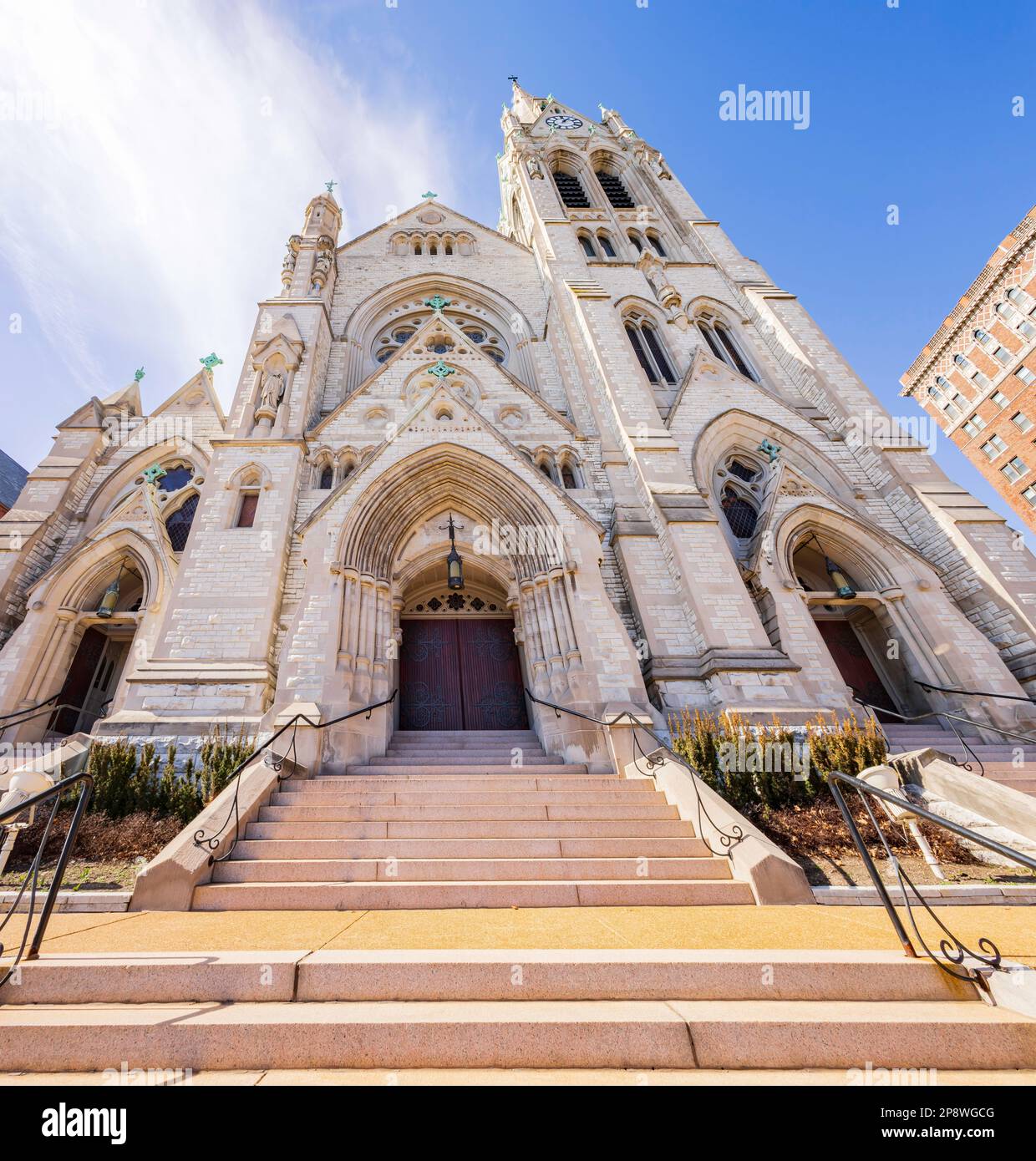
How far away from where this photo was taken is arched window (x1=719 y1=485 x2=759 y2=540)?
12430mm

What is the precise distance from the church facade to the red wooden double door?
53 mm

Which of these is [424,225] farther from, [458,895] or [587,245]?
[458,895]

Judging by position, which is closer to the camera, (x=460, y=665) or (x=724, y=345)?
(x=460, y=665)

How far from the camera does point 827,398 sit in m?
14.3

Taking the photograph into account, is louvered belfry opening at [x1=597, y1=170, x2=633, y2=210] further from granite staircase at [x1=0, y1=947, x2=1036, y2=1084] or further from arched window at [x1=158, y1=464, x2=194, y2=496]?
granite staircase at [x1=0, y1=947, x2=1036, y2=1084]

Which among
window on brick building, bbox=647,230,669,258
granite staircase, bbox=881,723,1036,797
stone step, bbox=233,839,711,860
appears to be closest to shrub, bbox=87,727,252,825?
stone step, bbox=233,839,711,860

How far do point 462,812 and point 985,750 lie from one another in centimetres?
866

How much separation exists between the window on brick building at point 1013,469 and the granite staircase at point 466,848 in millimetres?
37443

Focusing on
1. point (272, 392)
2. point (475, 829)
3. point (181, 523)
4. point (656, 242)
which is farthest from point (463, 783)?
point (656, 242)

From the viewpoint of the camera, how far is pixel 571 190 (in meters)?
24.0

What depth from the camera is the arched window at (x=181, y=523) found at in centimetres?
1285

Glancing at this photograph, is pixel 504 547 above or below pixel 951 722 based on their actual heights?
above
